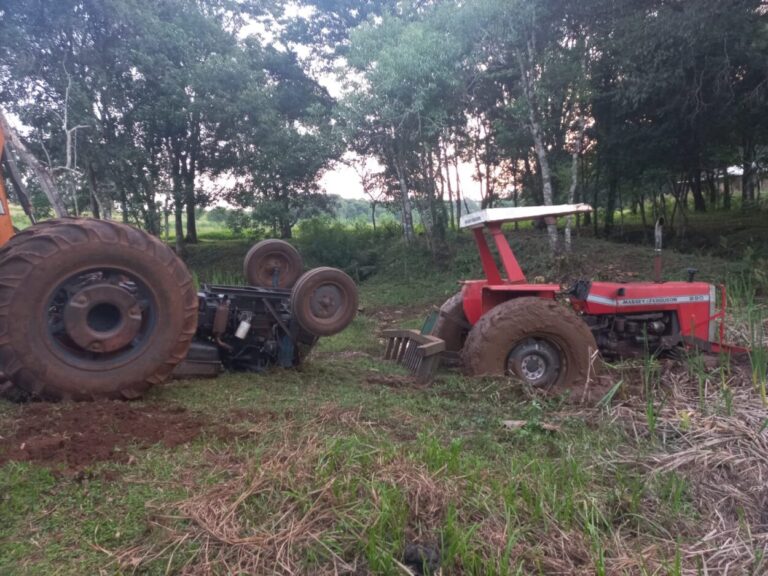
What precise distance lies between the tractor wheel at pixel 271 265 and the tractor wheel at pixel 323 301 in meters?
1.24

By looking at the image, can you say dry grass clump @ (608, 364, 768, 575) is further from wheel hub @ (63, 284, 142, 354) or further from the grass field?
wheel hub @ (63, 284, 142, 354)

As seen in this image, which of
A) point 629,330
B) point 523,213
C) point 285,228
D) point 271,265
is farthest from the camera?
point 285,228

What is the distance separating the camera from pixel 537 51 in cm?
1403

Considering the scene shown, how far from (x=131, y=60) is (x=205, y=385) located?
45.1ft

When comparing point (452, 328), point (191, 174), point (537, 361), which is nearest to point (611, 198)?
point (191, 174)

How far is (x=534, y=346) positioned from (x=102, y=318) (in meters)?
3.64

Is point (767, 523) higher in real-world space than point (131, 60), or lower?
lower

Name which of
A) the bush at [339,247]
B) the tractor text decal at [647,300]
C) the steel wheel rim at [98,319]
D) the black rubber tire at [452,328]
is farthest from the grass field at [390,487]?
the bush at [339,247]

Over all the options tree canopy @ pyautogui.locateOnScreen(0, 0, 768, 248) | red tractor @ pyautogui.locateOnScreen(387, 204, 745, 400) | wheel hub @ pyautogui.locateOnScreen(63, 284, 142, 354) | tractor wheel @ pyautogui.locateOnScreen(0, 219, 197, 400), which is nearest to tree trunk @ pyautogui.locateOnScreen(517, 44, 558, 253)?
tree canopy @ pyautogui.locateOnScreen(0, 0, 768, 248)

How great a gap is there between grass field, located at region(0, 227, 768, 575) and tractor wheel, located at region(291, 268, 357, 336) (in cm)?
86

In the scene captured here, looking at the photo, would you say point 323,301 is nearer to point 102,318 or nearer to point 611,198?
point 102,318

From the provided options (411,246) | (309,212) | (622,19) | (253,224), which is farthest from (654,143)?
(253,224)

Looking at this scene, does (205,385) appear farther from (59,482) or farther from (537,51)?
(537,51)

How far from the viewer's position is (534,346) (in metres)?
5.43
